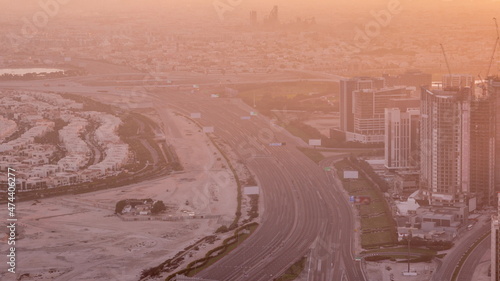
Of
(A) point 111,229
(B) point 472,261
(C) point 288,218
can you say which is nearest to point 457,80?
(C) point 288,218

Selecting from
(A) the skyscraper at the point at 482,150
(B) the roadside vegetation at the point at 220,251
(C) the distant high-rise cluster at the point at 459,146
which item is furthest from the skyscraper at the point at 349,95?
(B) the roadside vegetation at the point at 220,251

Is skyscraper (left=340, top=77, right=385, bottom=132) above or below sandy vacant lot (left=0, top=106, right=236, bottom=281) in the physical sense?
above

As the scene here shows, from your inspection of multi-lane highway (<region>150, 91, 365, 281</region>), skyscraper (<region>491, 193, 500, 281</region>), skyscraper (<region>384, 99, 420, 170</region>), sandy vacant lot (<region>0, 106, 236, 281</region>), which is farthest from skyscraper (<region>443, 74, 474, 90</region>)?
skyscraper (<region>491, 193, 500, 281</region>)

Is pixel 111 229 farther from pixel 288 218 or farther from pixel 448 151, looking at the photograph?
pixel 448 151

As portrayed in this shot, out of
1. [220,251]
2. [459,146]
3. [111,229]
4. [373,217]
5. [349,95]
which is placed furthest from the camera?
[349,95]

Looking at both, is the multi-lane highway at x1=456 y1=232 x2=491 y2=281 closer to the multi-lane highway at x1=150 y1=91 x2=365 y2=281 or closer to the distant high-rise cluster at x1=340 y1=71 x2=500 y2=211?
the multi-lane highway at x1=150 y1=91 x2=365 y2=281

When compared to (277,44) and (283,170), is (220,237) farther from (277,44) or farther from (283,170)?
(277,44)

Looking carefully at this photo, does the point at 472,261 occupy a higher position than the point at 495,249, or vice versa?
the point at 495,249
